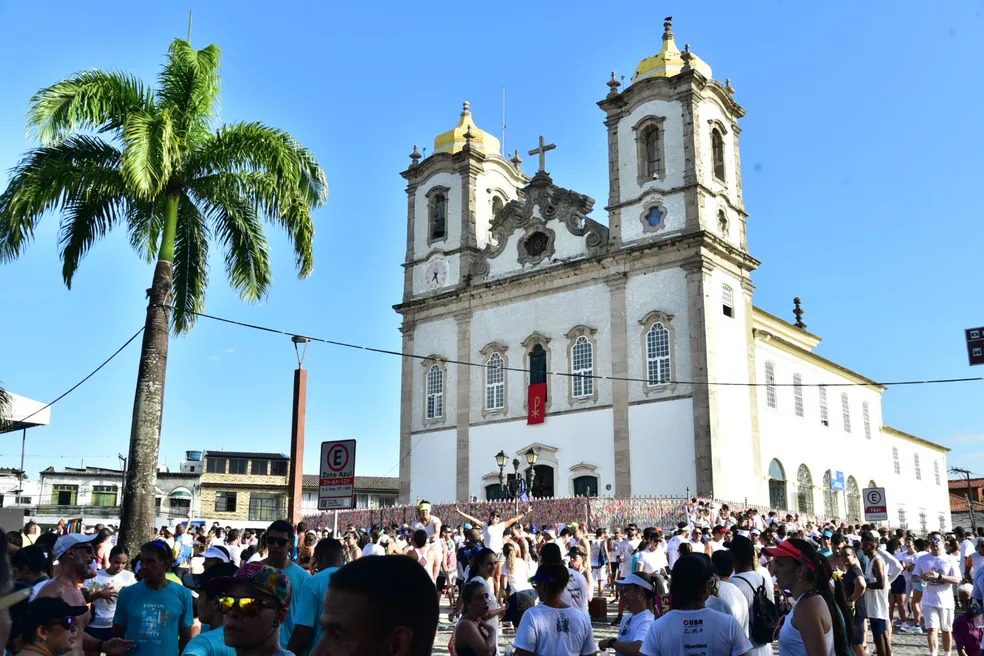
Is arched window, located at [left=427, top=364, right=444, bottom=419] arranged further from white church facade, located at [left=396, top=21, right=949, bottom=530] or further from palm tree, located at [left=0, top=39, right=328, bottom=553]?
palm tree, located at [left=0, top=39, right=328, bottom=553]

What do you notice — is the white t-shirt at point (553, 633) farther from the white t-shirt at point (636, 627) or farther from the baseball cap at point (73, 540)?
the baseball cap at point (73, 540)

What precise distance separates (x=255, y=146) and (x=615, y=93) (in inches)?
941

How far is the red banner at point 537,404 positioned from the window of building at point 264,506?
36.4 m

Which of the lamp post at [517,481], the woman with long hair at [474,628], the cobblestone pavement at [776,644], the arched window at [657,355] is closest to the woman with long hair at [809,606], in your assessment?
the woman with long hair at [474,628]

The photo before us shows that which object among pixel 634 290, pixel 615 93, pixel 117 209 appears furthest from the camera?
pixel 615 93

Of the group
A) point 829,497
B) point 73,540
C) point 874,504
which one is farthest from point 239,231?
point 829,497

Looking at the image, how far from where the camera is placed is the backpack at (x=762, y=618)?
6.73 meters

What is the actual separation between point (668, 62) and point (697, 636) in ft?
118

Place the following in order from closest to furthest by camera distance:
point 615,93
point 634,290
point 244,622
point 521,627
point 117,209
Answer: point 244,622
point 521,627
point 117,209
point 634,290
point 615,93

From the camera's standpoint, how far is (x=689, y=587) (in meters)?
5.42

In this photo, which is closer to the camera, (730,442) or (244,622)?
(244,622)

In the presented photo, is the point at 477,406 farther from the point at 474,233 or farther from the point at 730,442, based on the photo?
the point at 730,442

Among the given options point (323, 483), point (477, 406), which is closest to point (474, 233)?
point (477, 406)

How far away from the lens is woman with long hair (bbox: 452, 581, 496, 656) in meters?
6.38
